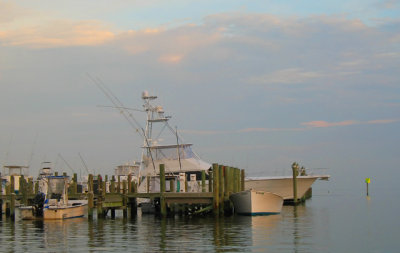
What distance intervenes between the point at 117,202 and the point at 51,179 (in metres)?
4.71

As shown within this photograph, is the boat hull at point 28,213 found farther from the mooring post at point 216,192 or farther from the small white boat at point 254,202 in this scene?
the small white boat at point 254,202

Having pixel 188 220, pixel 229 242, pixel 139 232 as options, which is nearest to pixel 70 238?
pixel 139 232

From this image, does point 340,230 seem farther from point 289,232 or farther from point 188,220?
point 188,220

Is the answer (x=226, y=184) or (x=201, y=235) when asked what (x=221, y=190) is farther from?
(x=201, y=235)

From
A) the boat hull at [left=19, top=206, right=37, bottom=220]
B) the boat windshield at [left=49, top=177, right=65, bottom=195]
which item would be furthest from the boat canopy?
the boat hull at [left=19, top=206, right=37, bottom=220]

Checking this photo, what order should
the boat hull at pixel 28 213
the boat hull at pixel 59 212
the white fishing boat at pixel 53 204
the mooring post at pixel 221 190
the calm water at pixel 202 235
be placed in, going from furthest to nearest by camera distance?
the boat hull at pixel 28 213
the mooring post at pixel 221 190
the white fishing boat at pixel 53 204
the boat hull at pixel 59 212
the calm water at pixel 202 235

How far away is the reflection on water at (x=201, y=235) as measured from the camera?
2561 centimetres

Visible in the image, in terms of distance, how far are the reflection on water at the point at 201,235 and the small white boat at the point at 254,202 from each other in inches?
31.4

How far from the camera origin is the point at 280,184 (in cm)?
5550

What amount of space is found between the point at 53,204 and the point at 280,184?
23.9 m

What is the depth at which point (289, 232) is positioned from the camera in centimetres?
3106

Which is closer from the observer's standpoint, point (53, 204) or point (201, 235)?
point (201, 235)

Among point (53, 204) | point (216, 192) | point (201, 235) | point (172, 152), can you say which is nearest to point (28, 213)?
point (53, 204)

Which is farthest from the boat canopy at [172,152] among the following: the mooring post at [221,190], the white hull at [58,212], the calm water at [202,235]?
the mooring post at [221,190]
